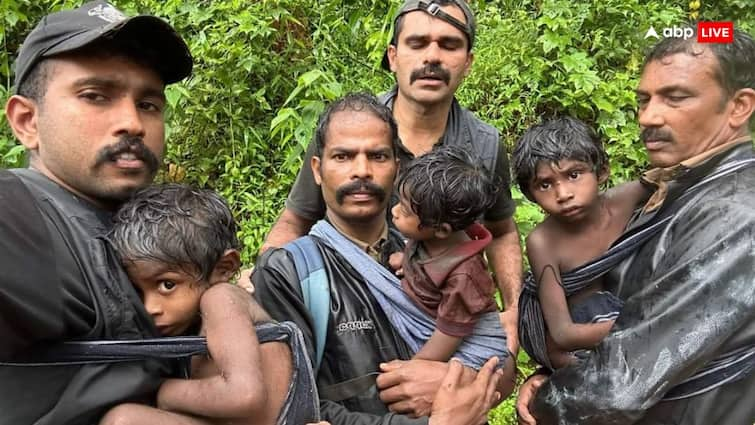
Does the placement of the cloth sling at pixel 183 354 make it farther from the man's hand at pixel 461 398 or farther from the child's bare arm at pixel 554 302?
the child's bare arm at pixel 554 302

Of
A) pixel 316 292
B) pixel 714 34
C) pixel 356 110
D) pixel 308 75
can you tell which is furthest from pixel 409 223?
pixel 308 75

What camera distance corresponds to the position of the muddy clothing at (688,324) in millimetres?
2164

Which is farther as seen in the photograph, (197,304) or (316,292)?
(316,292)

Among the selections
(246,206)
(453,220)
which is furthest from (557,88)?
(453,220)

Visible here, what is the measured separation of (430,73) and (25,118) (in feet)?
6.66

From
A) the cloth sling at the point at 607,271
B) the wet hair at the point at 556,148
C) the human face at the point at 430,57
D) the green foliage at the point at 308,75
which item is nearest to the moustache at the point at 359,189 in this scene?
the wet hair at the point at 556,148

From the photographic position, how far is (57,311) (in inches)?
71.7

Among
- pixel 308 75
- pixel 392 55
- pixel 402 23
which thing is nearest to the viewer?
pixel 402 23

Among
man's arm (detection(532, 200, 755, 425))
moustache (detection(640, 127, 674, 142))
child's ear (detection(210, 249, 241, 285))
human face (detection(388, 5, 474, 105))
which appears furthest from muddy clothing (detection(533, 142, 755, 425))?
human face (detection(388, 5, 474, 105))

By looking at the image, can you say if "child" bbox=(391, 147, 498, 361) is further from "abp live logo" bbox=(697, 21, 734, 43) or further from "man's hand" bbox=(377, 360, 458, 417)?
"abp live logo" bbox=(697, 21, 734, 43)

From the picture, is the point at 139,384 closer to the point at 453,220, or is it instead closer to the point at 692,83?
the point at 453,220

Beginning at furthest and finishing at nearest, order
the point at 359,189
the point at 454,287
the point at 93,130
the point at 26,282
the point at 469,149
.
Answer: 1. the point at 469,149
2. the point at 359,189
3. the point at 454,287
4. the point at 93,130
5. the point at 26,282

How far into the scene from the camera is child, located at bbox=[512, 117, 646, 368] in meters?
2.75

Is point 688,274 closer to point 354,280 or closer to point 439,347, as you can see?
point 439,347
